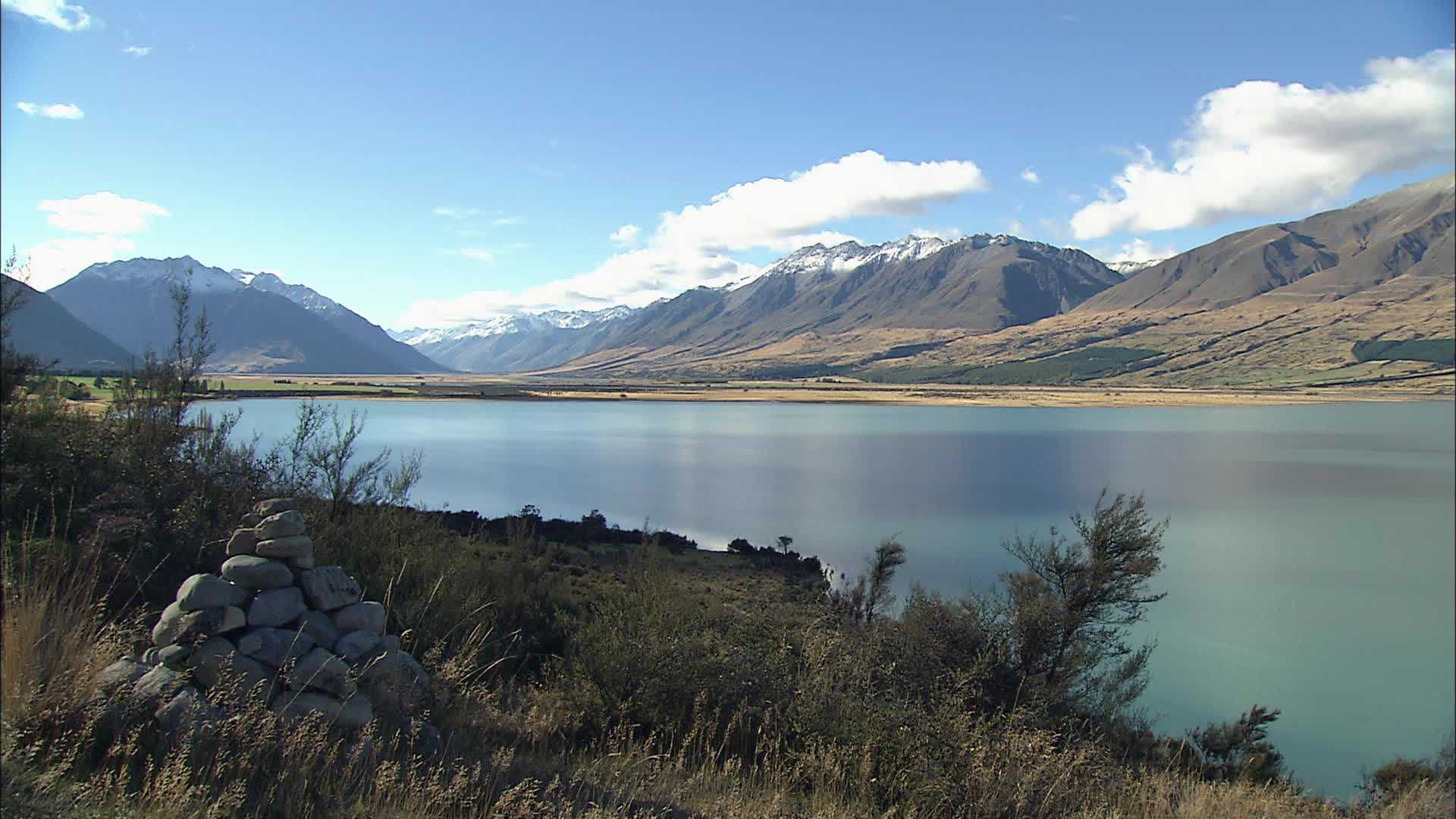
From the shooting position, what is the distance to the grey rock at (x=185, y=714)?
3.92 meters

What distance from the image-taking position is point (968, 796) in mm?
4629

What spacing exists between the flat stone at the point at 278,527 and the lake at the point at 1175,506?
15.7 meters

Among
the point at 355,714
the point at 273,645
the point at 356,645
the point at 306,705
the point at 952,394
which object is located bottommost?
the point at 355,714

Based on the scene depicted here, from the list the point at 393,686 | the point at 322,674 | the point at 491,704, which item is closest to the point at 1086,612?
the point at 491,704

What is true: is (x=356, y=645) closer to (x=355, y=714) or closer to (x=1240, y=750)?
(x=355, y=714)

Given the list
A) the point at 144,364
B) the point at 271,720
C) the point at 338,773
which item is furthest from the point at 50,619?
the point at 144,364

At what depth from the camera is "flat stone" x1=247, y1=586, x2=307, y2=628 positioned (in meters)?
4.79

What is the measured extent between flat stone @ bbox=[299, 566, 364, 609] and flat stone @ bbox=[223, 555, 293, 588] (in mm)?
163

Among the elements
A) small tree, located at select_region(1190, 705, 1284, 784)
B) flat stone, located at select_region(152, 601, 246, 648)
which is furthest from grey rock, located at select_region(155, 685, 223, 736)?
small tree, located at select_region(1190, 705, 1284, 784)

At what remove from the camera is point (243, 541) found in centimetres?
517

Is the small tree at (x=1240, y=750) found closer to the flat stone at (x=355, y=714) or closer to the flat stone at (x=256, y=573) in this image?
the flat stone at (x=355, y=714)

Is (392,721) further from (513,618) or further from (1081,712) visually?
(1081,712)

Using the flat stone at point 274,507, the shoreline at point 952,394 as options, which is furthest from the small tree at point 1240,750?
the shoreline at point 952,394

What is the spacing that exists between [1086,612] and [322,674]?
540 inches
